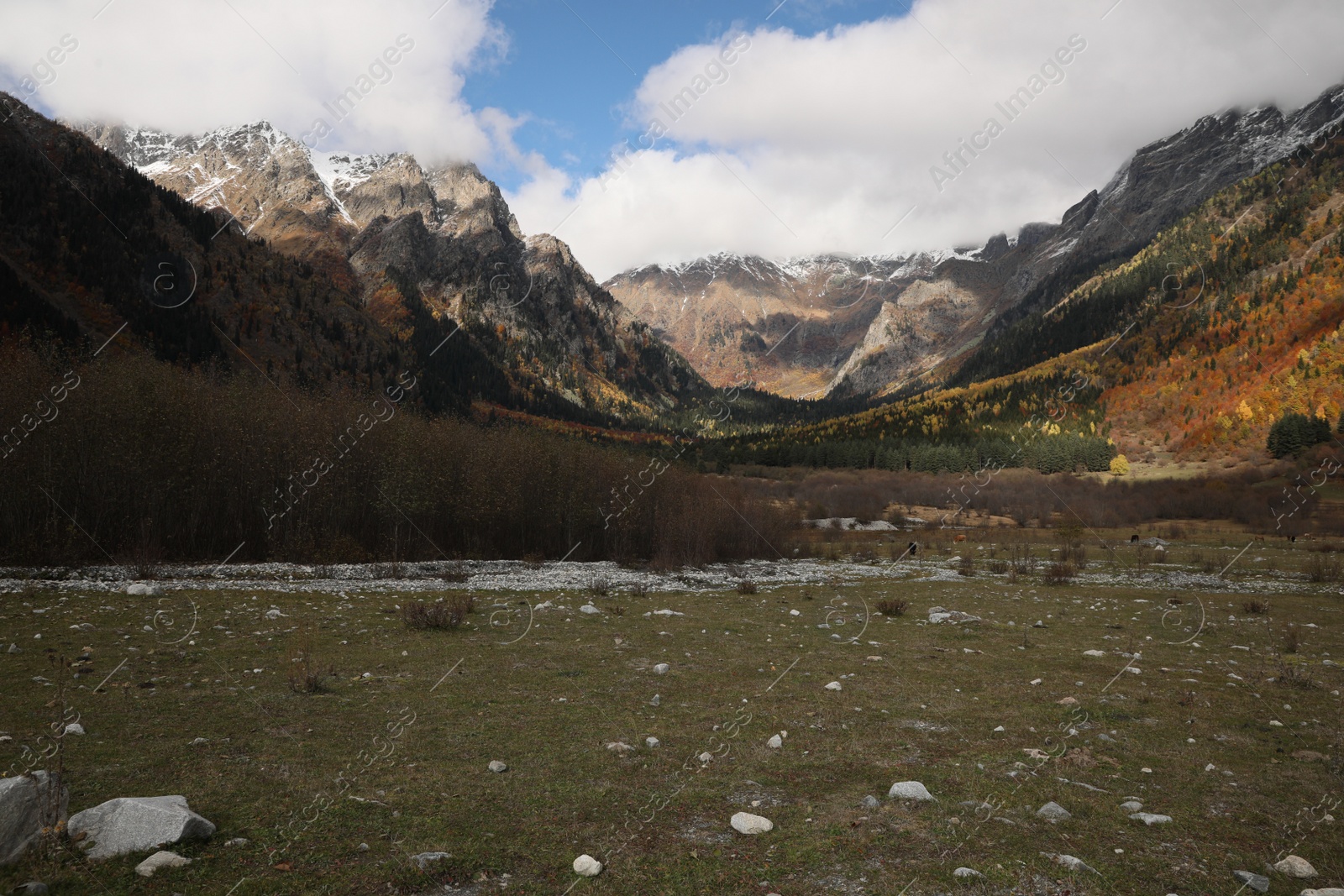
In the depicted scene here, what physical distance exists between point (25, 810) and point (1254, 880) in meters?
9.28

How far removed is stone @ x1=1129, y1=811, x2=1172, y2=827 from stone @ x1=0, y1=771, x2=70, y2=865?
920 cm

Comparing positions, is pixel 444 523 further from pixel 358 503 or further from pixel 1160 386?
pixel 1160 386

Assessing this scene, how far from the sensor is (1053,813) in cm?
622

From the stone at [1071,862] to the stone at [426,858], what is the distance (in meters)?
5.01

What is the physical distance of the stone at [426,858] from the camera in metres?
5.09

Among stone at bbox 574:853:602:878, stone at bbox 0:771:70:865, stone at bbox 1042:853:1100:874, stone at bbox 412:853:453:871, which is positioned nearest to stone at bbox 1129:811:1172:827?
stone at bbox 1042:853:1100:874

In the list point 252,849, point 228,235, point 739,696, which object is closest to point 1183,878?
point 739,696

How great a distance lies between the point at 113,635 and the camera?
42.5 ft

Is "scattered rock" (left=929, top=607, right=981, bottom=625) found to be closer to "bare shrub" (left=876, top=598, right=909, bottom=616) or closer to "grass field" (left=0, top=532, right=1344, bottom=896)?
"bare shrub" (left=876, top=598, right=909, bottom=616)

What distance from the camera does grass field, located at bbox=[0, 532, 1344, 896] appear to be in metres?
5.20

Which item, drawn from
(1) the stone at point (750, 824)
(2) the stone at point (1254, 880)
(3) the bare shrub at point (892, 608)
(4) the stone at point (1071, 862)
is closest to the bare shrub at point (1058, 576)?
(3) the bare shrub at point (892, 608)

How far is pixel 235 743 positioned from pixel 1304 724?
14.3 m

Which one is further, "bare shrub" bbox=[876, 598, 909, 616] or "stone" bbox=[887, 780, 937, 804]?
"bare shrub" bbox=[876, 598, 909, 616]

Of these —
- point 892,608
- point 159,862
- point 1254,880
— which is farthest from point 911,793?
point 892,608
